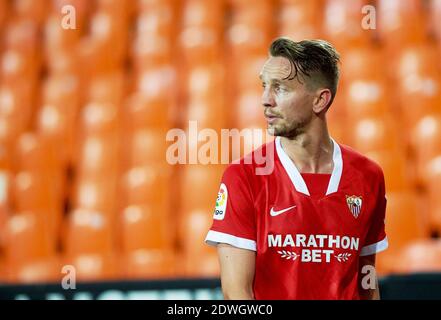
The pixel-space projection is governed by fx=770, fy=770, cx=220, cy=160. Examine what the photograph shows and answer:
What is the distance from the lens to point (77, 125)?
350 centimetres

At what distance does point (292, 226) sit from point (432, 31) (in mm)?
2586

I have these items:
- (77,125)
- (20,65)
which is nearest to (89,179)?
(77,125)

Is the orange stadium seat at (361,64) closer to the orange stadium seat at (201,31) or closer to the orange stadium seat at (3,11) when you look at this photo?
the orange stadium seat at (201,31)

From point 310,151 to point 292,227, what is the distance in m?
0.14

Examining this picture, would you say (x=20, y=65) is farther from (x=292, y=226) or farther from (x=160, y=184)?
(x=292, y=226)

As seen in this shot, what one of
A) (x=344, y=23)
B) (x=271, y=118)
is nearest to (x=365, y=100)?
(x=344, y=23)

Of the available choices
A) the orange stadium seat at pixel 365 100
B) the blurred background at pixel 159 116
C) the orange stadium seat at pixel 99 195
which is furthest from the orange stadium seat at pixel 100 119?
the orange stadium seat at pixel 365 100

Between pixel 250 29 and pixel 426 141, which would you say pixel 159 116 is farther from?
pixel 426 141

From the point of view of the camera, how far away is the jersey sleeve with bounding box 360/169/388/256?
1.22 meters

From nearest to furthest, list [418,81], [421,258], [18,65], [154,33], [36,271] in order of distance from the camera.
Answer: [421,258], [36,271], [418,81], [154,33], [18,65]

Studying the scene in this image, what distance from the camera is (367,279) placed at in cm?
120

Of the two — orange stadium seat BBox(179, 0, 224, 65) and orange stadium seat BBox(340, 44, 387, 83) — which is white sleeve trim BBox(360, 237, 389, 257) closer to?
orange stadium seat BBox(340, 44, 387, 83)

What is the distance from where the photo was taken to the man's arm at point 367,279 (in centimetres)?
119

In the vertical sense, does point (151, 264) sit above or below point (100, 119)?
below
